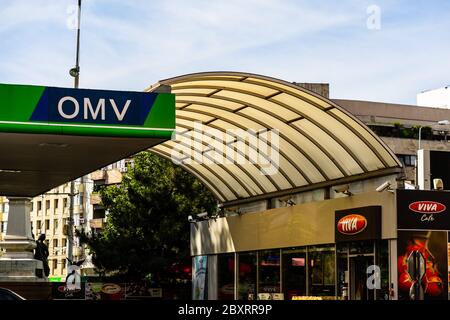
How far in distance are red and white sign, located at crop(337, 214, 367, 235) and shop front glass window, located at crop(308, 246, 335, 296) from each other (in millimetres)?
1176

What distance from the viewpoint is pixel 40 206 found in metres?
108

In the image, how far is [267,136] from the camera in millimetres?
29562

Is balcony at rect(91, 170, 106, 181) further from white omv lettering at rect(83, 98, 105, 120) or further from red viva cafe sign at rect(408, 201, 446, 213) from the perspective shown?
white omv lettering at rect(83, 98, 105, 120)

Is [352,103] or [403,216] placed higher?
[352,103]

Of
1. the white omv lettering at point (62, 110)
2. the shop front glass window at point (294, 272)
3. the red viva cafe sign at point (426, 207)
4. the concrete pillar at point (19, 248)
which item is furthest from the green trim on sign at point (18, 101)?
the shop front glass window at point (294, 272)

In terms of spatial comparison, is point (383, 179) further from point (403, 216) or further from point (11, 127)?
point (11, 127)

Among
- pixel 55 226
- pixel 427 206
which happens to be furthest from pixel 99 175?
pixel 427 206

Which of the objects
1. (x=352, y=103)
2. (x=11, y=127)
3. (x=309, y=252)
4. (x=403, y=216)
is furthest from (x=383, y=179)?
(x=352, y=103)

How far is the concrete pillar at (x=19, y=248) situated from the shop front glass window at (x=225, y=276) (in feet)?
26.5

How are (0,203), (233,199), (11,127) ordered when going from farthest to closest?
(0,203) < (233,199) < (11,127)

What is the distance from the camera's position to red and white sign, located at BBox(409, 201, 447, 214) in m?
24.3

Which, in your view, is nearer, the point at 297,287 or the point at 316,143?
the point at 316,143

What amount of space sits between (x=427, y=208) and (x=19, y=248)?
13.5m
